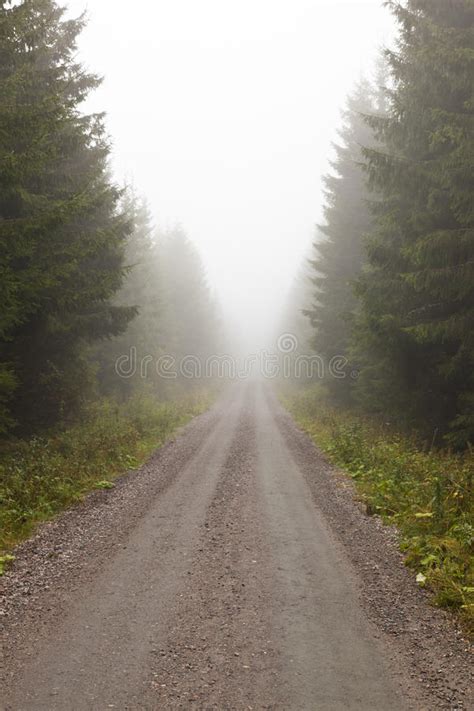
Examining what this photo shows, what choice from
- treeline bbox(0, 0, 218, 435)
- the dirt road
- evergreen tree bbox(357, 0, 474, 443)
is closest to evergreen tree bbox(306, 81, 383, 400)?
evergreen tree bbox(357, 0, 474, 443)

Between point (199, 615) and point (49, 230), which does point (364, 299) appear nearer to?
point (49, 230)

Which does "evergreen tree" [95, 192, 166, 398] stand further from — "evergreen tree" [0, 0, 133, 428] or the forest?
the forest

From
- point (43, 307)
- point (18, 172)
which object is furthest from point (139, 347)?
point (18, 172)

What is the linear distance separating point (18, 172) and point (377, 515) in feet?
34.6

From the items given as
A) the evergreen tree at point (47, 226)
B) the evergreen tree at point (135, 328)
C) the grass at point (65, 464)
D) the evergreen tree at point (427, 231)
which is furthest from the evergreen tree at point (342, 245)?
the evergreen tree at point (47, 226)

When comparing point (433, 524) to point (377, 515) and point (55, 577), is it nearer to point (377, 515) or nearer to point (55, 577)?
point (377, 515)

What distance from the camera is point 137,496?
1002 cm

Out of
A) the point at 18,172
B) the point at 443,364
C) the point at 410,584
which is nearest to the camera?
the point at 410,584

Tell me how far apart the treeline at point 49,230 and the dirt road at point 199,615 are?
4987 millimetres

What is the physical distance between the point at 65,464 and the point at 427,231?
11413 mm

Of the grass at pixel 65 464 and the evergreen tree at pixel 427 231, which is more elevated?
the evergreen tree at pixel 427 231

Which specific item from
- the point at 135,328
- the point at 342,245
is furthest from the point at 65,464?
the point at 342,245

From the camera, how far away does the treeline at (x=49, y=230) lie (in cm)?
995

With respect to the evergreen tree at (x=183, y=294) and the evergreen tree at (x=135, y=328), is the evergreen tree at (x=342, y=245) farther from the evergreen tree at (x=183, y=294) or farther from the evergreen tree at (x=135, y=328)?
Result: the evergreen tree at (x=183, y=294)
